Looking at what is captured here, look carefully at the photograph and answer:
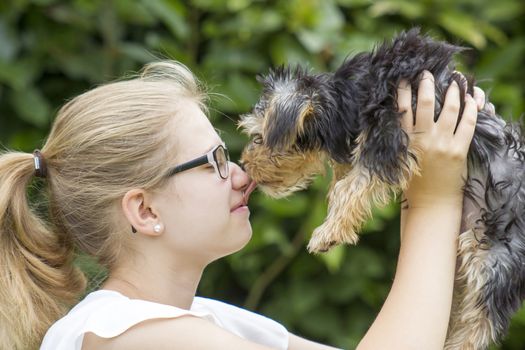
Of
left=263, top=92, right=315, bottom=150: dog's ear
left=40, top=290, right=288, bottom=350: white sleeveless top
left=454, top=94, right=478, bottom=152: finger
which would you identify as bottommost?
left=40, top=290, right=288, bottom=350: white sleeveless top

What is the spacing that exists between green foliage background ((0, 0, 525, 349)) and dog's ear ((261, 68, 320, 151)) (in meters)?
1.93

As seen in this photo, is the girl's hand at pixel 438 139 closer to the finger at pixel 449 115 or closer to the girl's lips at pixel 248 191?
the finger at pixel 449 115

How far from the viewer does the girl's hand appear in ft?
8.48

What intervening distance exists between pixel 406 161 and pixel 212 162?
1.81 ft

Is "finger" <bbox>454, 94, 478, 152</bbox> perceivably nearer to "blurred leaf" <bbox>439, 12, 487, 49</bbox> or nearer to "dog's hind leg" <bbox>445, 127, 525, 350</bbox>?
"dog's hind leg" <bbox>445, 127, 525, 350</bbox>

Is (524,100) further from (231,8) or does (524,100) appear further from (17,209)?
(17,209)

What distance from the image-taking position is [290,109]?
277cm

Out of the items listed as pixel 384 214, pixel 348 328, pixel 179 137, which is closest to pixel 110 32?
pixel 384 214

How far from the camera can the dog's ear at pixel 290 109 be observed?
9.07ft

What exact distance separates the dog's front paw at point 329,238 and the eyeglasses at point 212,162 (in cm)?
32

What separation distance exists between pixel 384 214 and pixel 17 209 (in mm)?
2502

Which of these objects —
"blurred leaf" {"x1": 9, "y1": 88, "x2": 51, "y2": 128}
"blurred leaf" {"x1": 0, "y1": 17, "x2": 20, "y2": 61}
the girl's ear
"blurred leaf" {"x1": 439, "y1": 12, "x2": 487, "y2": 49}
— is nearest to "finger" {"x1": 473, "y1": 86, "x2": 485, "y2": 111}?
the girl's ear

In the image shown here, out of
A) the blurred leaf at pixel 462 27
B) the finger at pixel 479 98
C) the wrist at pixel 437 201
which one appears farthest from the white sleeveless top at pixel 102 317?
the blurred leaf at pixel 462 27

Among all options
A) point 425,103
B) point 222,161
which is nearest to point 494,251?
point 425,103
